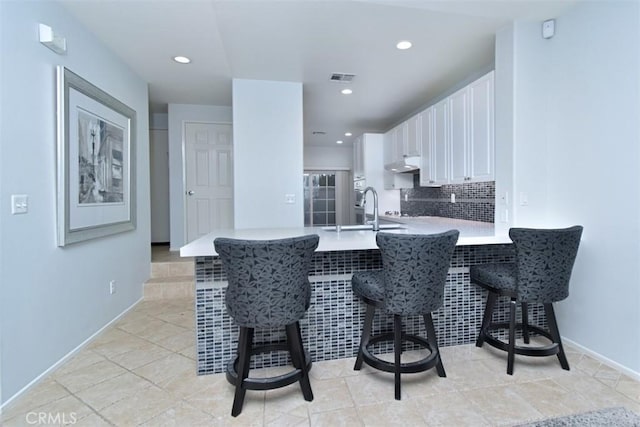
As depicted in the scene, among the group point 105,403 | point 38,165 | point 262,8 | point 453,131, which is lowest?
point 105,403

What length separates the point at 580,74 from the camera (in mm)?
2281

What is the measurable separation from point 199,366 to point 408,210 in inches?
157

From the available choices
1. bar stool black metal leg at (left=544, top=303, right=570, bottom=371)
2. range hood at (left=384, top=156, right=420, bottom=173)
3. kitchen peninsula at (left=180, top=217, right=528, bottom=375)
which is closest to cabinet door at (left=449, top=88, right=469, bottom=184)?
range hood at (left=384, top=156, right=420, bottom=173)

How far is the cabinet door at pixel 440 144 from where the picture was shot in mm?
3432

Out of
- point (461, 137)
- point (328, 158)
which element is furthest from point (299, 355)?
point (328, 158)

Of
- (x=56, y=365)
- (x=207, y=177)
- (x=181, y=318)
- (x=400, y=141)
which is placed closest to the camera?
(x=56, y=365)

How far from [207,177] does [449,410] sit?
4302 mm

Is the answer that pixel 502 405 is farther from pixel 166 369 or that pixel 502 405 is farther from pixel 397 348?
pixel 166 369

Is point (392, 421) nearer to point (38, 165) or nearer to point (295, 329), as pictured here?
point (295, 329)

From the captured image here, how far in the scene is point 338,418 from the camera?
5.52ft

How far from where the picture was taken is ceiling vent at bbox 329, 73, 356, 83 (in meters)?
3.43

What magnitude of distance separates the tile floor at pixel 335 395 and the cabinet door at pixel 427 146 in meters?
2.09

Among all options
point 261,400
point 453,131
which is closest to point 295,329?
point 261,400

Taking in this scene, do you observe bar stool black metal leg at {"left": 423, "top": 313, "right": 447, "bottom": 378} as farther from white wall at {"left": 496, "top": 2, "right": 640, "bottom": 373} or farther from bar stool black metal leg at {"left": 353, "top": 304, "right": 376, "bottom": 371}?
white wall at {"left": 496, "top": 2, "right": 640, "bottom": 373}
